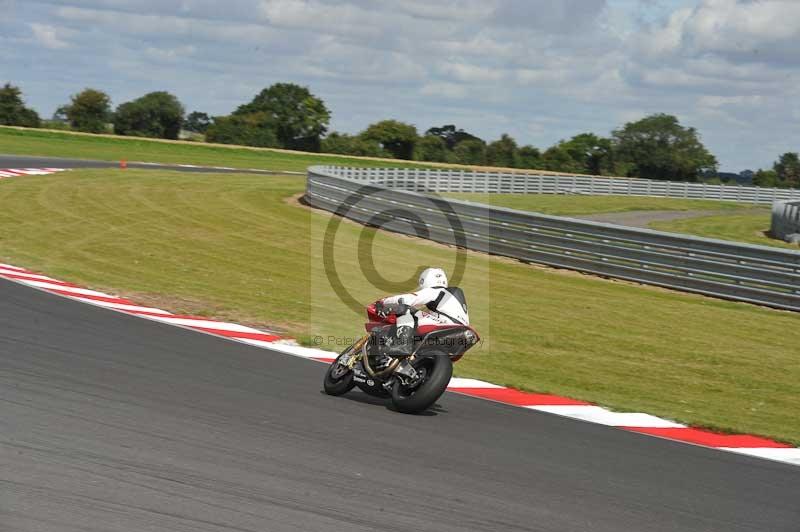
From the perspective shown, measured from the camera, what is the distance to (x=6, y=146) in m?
49.2

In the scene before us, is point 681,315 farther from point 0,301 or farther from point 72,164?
point 72,164

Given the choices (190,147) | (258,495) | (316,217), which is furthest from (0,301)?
(190,147)

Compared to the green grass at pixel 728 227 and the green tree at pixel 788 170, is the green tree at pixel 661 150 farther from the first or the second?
the green grass at pixel 728 227

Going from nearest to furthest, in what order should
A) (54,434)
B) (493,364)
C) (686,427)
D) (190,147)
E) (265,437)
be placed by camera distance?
(54,434) → (265,437) → (686,427) → (493,364) → (190,147)

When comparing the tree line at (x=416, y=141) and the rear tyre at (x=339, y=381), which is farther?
the tree line at (x=416, y=141)

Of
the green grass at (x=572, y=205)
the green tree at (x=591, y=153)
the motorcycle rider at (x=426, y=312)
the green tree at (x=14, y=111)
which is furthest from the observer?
the green tree at (x=591, y=153)

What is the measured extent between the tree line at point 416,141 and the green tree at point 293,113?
108 mm

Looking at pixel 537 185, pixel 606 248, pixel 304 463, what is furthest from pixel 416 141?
pixel 304 463

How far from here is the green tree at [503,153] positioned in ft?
335

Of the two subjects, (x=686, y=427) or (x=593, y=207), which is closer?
(x=686, y=427)

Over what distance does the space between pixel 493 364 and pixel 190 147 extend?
62479mm

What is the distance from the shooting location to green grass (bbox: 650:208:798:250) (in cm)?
2997

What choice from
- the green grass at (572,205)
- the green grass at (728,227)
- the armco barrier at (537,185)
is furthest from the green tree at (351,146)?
the green grass at (728,227)

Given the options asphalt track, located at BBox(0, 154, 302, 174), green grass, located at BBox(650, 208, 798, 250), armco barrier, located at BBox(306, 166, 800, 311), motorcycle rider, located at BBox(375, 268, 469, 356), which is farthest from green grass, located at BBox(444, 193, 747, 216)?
motorcycle rider, located at BBox(375, 268, 469, 356)
